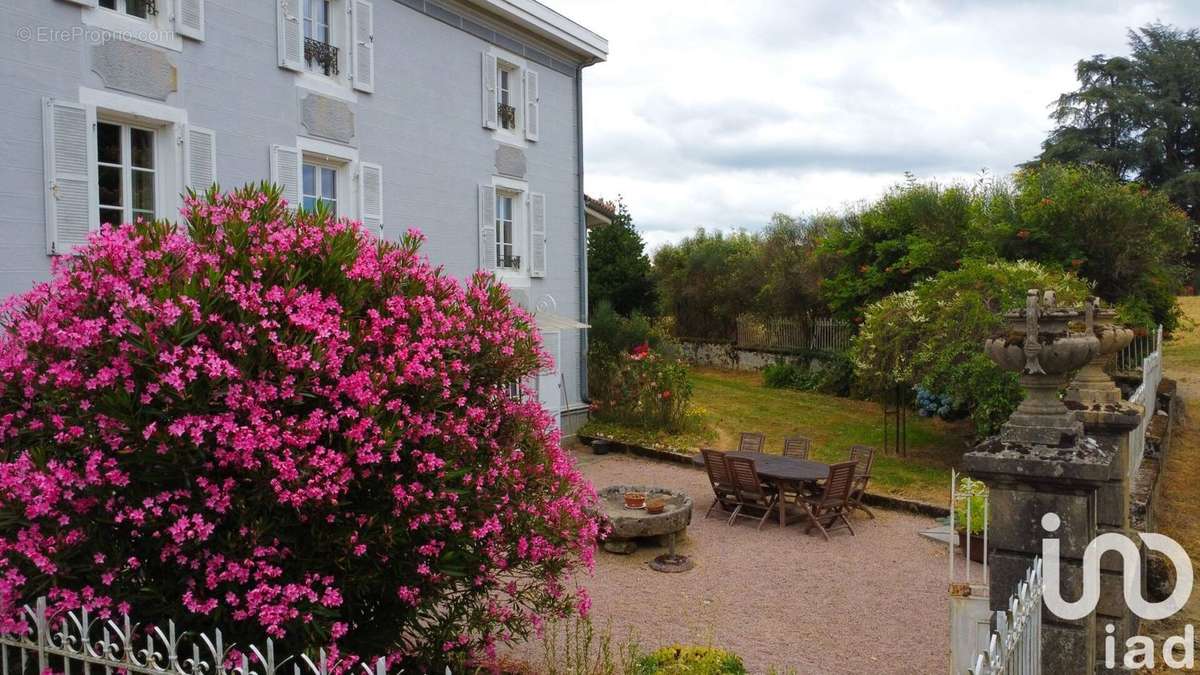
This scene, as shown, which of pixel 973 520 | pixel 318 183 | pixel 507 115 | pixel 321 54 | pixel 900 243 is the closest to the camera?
pixel 973 520

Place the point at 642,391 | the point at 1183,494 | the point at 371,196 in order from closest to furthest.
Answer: the point at 1183,494
the point at 371,196
the point at 642,391

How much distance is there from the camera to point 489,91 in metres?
12.9

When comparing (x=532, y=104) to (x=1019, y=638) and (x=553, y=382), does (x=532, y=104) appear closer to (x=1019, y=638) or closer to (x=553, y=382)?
(x=553, y=382)

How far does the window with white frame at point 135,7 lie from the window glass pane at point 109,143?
3.83 ft

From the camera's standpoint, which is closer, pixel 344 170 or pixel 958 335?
pixel 344 170

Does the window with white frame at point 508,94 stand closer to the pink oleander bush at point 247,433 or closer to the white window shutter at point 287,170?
the white window shutter at point 287,170

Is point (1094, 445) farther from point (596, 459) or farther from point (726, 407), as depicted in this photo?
point (726, 407)

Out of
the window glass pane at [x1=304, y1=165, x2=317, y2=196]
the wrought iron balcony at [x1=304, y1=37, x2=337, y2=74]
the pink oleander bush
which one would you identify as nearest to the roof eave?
the wrought iron balcony at [x1=304, y1=37, x2=337, y2=74]

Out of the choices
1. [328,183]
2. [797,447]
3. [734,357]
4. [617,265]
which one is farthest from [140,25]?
[734,357]

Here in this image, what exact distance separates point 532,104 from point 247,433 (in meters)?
11.7

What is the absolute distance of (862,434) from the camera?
1522cm

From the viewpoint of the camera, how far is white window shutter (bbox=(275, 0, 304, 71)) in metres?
9.67

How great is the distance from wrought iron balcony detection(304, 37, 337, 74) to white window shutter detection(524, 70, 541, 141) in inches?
153

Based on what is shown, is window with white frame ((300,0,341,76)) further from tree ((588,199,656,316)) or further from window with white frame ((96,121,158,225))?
tree ((588,199,656,316))
